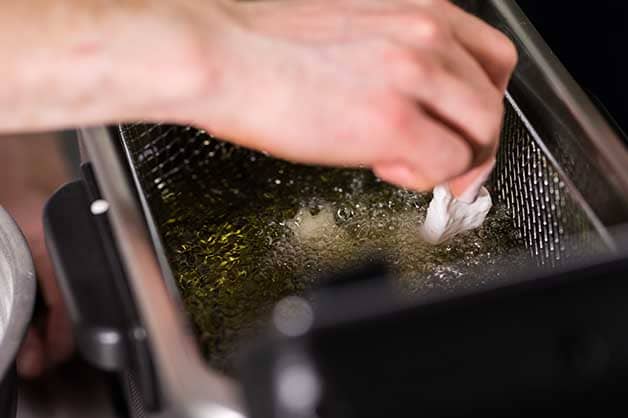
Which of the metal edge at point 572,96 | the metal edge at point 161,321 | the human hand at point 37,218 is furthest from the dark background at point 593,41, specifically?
the human hand at point 37,218

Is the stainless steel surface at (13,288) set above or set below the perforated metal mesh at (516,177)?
below

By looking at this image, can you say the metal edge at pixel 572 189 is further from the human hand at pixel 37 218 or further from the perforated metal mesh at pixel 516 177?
the human hand at pixel 37 218

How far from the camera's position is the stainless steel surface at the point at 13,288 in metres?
0.64

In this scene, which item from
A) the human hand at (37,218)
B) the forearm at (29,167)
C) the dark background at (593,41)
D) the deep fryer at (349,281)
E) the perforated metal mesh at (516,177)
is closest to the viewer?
the deep fryer at (349,281)

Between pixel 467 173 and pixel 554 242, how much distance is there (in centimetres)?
9

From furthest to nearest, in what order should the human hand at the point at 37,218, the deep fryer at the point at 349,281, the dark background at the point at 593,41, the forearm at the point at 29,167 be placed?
the forearm at the point at 29,167
the human hand at the point at 37,218
the dark background at the point at 593,41
the deep fryer at the point at 349,281

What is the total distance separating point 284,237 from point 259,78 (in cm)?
22

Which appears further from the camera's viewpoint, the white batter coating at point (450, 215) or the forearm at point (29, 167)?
the forearm at point (29, 167)


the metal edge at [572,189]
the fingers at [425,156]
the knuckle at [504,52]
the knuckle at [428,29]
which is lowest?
the metal edge at [572,189]

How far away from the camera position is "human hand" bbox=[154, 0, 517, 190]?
481 millimetres

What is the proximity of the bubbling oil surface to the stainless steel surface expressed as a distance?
110 mm

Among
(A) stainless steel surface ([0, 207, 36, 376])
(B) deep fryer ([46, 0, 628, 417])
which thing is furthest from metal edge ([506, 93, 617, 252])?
(A) stainless steel surface ([0, 207, 36, 376])

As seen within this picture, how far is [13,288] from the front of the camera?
27.1 inches

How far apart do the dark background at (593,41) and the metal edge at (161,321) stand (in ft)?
1.19
